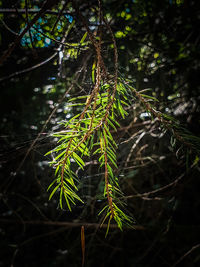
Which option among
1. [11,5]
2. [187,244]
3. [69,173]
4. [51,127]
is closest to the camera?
[69,173]

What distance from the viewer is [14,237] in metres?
1.40

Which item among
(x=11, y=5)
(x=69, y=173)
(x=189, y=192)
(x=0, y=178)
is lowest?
(x=189, y=192)

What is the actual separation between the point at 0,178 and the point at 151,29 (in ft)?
4.80

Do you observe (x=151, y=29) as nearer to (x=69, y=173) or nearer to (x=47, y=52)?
(x=47, y=52)

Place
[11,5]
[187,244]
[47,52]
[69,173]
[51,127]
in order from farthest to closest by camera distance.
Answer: [187,244] < [47,52] < [11,5] < [51,127] < [69,173]

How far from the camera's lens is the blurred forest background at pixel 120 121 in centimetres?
55

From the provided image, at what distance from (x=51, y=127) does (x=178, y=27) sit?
0.57 metres

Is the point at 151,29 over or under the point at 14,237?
over

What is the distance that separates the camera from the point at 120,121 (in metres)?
0.94

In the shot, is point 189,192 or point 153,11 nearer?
point 153,11

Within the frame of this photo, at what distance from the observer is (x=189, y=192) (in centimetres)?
137

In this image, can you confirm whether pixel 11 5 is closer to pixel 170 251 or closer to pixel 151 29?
pixel 151 29

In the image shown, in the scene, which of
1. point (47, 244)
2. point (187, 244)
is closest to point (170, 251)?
point (187, 244)

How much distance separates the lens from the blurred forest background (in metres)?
0.55
